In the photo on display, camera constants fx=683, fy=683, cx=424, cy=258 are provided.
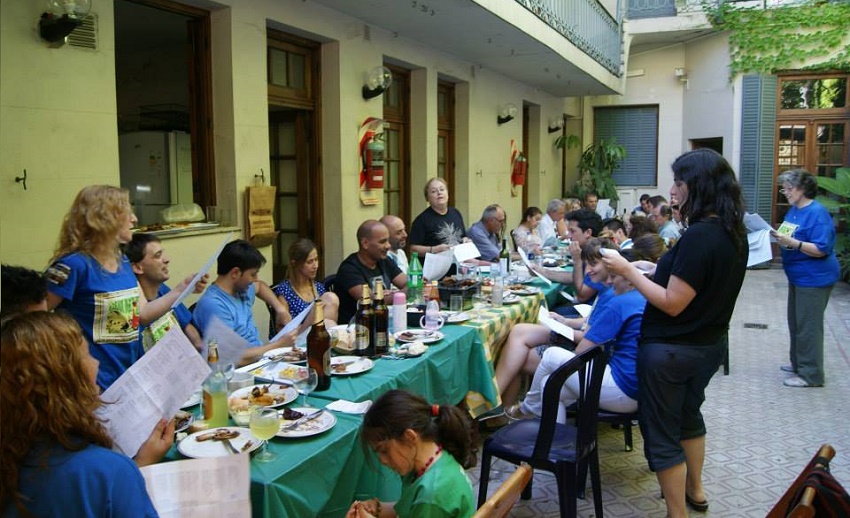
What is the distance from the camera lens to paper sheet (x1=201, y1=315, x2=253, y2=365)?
278 centimetres

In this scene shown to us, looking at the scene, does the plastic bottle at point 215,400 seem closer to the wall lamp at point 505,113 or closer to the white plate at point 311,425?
the white plate at point 311,425

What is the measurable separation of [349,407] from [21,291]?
137cm

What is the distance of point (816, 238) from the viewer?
224 inches

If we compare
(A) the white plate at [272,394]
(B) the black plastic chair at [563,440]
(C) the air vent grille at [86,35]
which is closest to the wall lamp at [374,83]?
(C) the air vent grille at [86,35]

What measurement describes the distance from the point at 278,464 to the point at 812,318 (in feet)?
17.2

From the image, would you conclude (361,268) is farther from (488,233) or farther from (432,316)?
(488,233)

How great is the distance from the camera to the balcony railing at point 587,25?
9.02 metres

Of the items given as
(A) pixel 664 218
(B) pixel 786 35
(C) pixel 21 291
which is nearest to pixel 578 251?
(A) pixel 664 218

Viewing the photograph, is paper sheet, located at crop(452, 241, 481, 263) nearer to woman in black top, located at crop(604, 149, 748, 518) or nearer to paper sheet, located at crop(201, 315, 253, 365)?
woman in black top, located at crop(604, 149, 748, 518)

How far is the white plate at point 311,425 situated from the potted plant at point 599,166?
499 inches

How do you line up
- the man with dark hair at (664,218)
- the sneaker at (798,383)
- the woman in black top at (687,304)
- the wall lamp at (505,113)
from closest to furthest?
the woman in black top at (687,304) → the sneaker at (798,383) → the man with dark hair at (664,218) → the wall lamp at (505,113)

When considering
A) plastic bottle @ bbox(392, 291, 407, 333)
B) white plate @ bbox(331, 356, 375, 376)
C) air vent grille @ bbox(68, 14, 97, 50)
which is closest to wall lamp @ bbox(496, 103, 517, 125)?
air vent grille @ bbox(68, 14, 97, 50)

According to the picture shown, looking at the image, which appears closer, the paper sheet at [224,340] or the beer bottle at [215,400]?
the beer bottle at [215,400]

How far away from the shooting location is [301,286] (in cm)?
462
